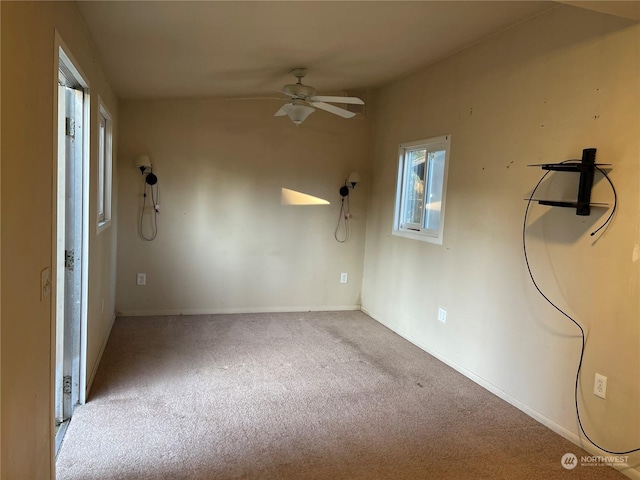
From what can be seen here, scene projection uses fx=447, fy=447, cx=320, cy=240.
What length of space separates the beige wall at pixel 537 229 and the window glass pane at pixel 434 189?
0.21 m

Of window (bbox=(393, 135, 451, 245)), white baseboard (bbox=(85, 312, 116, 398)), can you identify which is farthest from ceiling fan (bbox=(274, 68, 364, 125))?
white baseboard (bbox=(85, 312, 116, 398))

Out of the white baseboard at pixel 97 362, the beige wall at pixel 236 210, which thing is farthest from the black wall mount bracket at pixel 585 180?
the white baseboard at pixel 97 362

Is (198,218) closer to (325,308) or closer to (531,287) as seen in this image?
(325,308)

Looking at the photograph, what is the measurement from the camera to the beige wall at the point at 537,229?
2.33 m

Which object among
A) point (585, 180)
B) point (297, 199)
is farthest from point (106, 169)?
point (585, 180)

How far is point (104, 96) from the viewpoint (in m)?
3.29

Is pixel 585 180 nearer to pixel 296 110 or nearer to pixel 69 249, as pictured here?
pixel 296 110

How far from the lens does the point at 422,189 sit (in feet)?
13.9

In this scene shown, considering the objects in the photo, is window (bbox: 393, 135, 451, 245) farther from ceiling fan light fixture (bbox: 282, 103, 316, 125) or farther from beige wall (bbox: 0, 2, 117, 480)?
beige wall (bbox: 0, 2, 117, 480)

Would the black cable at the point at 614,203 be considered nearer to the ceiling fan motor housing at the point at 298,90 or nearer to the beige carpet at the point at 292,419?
the beige carpet at the point at 292,419

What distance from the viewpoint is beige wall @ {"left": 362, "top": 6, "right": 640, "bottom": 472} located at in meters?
2.33

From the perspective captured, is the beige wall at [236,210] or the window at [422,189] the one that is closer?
the window at [422,189]

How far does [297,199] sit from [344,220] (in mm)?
598

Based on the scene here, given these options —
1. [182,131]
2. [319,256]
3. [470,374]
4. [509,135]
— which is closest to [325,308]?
[319,256]
